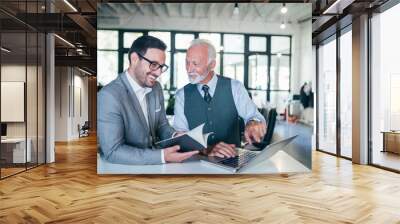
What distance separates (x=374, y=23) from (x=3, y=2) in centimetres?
735

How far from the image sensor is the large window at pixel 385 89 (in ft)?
24.4

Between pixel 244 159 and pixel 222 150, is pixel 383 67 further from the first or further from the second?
pixel 222 150

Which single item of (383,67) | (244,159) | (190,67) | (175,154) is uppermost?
(383,67)

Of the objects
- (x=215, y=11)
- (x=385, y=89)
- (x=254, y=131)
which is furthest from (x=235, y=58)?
(x=385, y=89)

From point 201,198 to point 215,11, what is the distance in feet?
11.0

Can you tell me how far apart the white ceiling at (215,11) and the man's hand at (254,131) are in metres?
1.83

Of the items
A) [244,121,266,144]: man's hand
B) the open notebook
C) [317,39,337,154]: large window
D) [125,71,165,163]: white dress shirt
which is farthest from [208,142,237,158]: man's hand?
[317,39,337,154]: large window

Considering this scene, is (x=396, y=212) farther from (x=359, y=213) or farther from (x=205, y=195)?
(x=205, y=195)

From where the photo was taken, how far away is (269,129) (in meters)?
6.65

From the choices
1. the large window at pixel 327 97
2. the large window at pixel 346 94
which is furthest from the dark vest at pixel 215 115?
the large window at pixel 327 97

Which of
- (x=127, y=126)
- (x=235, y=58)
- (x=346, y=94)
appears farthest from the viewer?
(x=346, y=94)

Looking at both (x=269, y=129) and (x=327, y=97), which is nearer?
(x=269, y=129)

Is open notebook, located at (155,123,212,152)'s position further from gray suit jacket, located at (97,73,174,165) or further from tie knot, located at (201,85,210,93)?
tie knot, located at (201,85,210,93)

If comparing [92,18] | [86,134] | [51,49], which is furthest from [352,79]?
[86,134]
